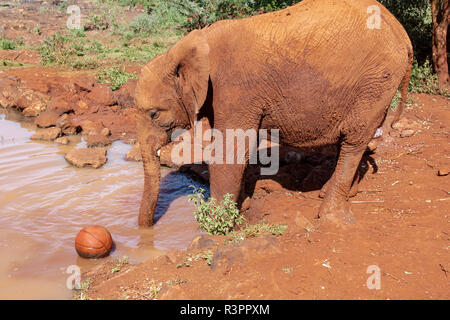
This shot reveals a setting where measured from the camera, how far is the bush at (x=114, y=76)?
12.2 metres

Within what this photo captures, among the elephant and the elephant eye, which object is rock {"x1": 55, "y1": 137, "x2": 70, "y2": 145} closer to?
the elephant

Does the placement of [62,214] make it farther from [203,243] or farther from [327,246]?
[327,246]

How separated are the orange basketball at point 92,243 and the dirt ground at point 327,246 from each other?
0.47 meters

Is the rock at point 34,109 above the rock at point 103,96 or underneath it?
underneath

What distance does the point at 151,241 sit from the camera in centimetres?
566

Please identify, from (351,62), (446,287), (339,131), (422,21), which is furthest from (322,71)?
(422,21)

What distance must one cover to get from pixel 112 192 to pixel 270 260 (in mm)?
4068

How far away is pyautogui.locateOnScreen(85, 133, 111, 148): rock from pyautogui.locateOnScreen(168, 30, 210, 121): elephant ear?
16.3 ft

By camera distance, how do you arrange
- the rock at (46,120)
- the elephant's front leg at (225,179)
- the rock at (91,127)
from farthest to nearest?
the rock at (46,120) → the rock at (91,127) → the elephant's front leg at (225,179)

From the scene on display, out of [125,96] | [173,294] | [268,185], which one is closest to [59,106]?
[125,96]

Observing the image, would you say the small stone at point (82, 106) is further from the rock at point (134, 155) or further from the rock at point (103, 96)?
the rock at point (134, 155)

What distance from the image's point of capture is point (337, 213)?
506cm

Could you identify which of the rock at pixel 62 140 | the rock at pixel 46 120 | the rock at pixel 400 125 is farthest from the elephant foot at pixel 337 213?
the rock at pixel 46 120
